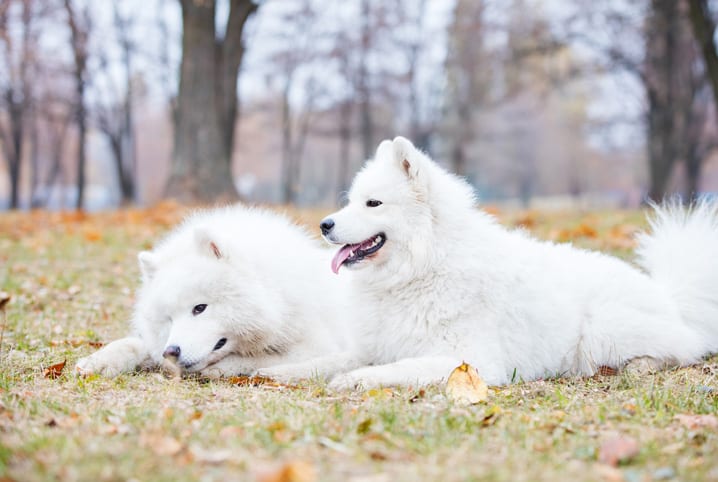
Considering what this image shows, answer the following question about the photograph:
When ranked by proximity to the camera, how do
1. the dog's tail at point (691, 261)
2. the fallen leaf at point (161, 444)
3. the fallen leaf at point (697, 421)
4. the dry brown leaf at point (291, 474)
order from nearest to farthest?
the dry brown leaf at point (291, 474)
the fallen leaf at point (161, 444)
the fallen leaf at point (697, 421)
the dog's tail at point (691, 261)

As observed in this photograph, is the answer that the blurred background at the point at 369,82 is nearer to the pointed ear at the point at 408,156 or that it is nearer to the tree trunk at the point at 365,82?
the tree trunk at the point at 365,82

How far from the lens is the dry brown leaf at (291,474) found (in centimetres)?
229

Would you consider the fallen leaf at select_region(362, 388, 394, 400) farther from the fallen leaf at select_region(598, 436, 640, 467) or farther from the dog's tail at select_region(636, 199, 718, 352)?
the dog's tail at select_region(636, 199, 718, 352)

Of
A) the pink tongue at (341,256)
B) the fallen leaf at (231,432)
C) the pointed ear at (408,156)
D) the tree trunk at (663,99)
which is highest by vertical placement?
the tree trunk at (663,99)

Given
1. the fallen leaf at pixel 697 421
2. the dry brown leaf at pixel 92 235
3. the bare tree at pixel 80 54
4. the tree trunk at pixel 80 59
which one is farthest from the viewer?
the bare tree at pixel 80 54

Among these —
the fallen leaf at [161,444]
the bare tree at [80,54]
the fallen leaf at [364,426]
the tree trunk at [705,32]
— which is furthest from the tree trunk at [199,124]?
the fallen leaf at [161,444]

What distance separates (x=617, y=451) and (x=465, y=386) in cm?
109

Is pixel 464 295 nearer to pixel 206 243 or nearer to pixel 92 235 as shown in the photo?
pixel 206 243

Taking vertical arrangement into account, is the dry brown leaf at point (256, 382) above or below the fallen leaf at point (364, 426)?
below

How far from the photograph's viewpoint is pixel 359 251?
4371 mm

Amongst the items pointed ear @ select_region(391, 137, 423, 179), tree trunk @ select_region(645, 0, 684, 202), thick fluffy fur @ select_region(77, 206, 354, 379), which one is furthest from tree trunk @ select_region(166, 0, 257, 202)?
tree trunk @ select_region(645, 0, 684, 202)

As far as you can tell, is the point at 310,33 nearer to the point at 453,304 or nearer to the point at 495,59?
the point at 495,59

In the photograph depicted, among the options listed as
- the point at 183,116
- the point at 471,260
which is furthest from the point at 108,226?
the point at 471,260

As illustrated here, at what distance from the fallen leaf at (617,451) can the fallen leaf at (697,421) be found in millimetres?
507
